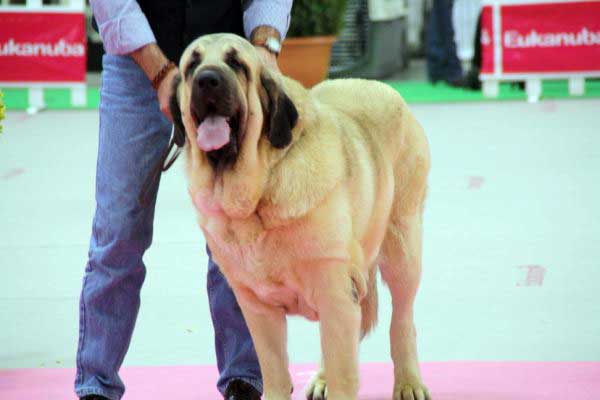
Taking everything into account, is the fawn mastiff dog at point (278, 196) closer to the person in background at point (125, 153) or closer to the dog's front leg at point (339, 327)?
the dog's front leg at point (339, 327)

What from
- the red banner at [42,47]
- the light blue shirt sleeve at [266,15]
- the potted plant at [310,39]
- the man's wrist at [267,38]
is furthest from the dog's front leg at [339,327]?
the potted plant at [310,39]

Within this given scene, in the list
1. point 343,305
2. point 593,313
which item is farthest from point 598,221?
point 343,305

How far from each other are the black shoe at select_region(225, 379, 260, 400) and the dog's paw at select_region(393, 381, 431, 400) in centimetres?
49

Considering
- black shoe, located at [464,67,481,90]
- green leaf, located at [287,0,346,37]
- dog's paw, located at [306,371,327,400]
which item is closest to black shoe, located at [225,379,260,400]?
dog's paw, located at [306,371,327,400]

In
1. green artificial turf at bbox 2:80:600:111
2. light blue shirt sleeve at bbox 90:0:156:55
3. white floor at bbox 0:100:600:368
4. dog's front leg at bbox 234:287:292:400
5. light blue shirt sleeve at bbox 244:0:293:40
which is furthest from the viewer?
green artificial turf at bbox 2:80:600:111

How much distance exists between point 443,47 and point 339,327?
10116 mm

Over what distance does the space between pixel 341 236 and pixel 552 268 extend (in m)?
2.94

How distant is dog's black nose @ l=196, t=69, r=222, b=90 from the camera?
304cm

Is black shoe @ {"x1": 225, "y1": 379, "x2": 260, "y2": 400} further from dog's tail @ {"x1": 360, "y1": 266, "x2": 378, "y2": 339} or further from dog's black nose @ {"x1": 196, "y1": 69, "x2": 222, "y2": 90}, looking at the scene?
dog's black nose @ {"x1": 196, "y1": 69, "x2": 222, "y2": 90}

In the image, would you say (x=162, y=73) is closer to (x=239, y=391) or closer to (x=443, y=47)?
(x=239, y=391)

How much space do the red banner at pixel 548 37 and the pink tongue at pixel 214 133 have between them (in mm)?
8916

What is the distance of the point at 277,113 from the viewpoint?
322 centimetres

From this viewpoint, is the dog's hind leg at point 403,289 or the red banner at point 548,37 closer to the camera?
the dog's hind leg at point 403,289

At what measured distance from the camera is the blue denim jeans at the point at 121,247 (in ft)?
12.5
